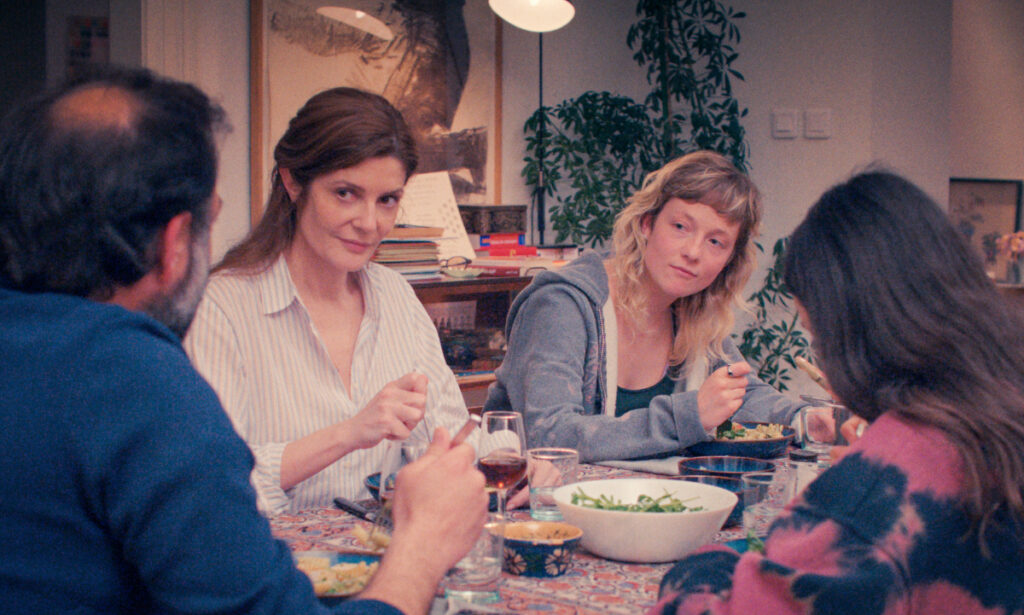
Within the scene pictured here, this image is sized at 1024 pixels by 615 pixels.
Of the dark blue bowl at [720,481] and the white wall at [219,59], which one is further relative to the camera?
the white wall at [219,59]

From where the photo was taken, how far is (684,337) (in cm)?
240

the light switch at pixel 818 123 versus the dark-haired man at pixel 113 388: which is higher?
the light switch at pixel 818 123

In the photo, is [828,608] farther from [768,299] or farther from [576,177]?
[768,299]

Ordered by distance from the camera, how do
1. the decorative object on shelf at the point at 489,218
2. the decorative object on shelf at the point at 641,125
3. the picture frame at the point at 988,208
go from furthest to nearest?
the picture frame at the point at 988,208, the decorative object on shelf at the point at 641,125, the decorative object on shelf at the point at 489,218

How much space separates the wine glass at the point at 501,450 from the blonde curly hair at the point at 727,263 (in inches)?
39.1

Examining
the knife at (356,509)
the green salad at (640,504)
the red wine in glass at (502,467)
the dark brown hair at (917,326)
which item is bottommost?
the knife at (356,509)

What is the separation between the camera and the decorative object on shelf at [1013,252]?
17.8ft

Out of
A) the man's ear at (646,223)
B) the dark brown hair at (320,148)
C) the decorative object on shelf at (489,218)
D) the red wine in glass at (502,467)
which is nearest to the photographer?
the red wine in glass at (502,467)

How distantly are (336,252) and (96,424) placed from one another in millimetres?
1219

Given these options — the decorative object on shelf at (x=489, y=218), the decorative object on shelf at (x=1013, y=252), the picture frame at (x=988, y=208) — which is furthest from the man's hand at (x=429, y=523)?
the picture frame at (x=988, y=208)

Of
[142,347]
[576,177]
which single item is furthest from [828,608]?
[576,177]

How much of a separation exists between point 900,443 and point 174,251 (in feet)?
2.39

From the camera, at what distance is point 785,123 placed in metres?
4.57

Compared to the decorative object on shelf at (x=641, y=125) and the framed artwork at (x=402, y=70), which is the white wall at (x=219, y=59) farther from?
the decorative object on shelf at (x=641, y=125)
